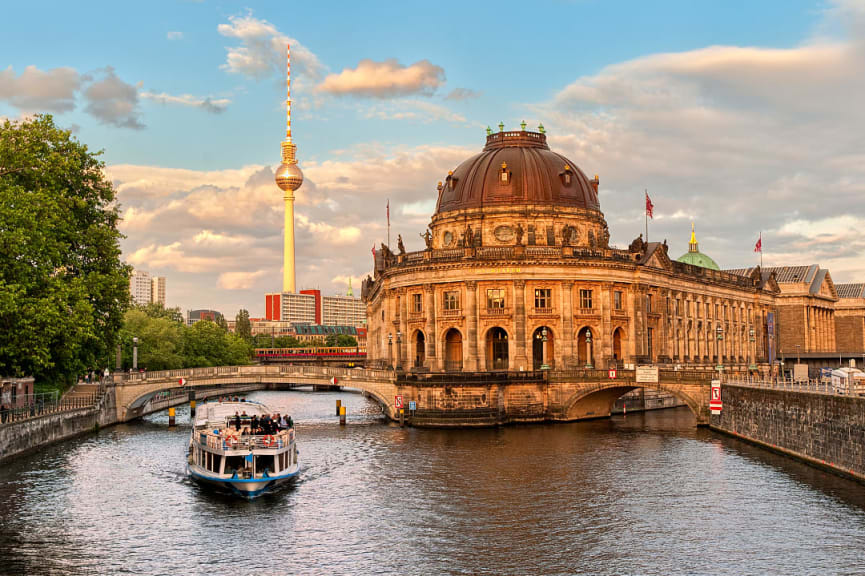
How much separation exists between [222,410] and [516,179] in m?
55.3

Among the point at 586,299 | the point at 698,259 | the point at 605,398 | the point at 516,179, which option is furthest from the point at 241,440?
the point at 698,259

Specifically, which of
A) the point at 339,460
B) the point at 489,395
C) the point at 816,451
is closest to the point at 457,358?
the point at 489,395

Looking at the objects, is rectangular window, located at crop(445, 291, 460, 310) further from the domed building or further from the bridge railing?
the bridge railing

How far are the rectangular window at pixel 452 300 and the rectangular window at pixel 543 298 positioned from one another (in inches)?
327

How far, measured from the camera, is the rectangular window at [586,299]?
98750 mm

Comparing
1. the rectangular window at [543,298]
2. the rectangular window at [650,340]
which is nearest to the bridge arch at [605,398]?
the rectangular window at [543,298]

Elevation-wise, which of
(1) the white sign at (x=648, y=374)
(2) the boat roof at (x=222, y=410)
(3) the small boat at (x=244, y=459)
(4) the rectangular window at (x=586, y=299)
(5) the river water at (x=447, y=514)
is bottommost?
(5) the river water at (x=447, y=514)

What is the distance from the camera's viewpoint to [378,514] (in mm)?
47062

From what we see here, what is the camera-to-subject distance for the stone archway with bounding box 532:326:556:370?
3880 inches

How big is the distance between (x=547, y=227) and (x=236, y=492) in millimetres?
63461

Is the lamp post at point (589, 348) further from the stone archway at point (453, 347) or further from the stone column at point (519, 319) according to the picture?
the stone archway at point (453, 347)

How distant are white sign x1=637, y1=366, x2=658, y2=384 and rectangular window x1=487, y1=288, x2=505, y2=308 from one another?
18.6 meters

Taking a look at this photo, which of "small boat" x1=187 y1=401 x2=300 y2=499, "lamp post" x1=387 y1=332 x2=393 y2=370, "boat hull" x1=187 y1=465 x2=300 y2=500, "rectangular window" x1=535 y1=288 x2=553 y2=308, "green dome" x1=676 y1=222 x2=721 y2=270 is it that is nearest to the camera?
"boat hull" x1=187 y1=465 x2=300 y2=500

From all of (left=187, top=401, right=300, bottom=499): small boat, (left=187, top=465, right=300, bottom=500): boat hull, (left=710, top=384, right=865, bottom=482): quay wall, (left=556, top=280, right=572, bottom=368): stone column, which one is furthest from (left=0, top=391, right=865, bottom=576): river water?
(left=556, top=280, right=572, bottom=368): stone column
